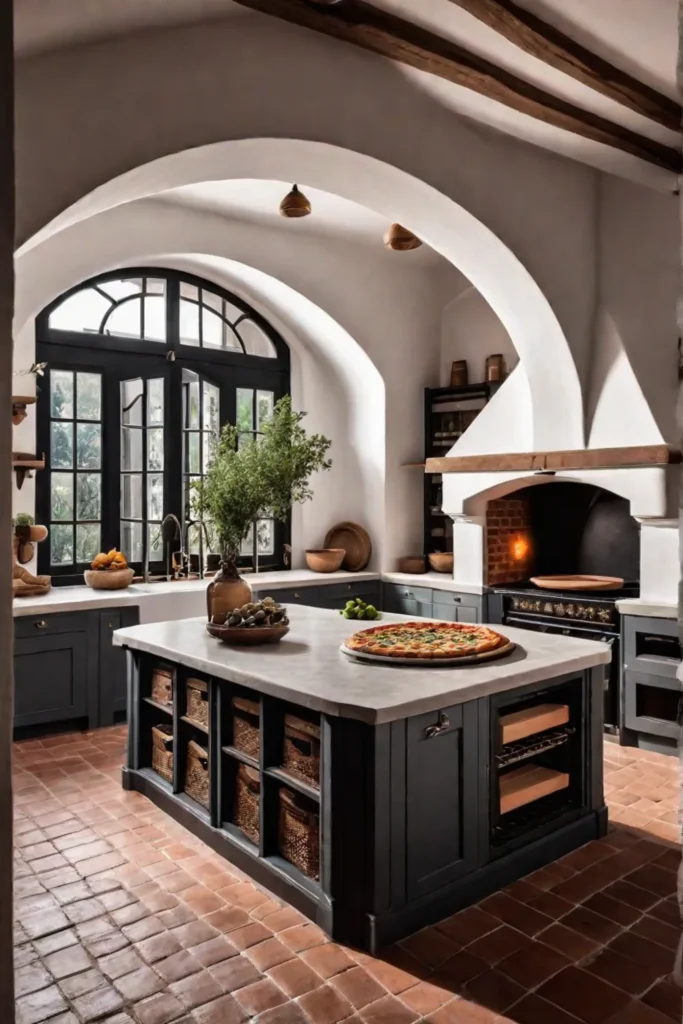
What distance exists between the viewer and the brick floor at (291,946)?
223cm

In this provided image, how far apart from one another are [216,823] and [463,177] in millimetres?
3402

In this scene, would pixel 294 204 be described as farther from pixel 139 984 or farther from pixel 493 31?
pixel 139 984

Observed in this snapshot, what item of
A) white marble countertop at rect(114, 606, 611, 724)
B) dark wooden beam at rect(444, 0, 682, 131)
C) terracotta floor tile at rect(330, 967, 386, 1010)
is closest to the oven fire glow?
white marble countertop at rect(114, 606, 611, 724)

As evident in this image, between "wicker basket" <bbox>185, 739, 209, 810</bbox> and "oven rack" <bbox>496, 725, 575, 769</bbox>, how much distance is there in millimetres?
1267

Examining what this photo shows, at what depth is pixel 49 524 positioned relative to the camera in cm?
550

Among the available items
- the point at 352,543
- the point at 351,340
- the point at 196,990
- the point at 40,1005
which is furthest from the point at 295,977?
the point at 351,340

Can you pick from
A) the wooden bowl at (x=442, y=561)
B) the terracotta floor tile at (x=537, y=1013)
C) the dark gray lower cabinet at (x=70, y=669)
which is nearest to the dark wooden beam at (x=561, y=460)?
the wooden bowl at (x=442, y=561)

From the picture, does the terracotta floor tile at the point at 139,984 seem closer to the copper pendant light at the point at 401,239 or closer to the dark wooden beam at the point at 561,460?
the dark wooden beam at the point at 561,460

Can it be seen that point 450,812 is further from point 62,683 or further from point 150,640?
point 62,683

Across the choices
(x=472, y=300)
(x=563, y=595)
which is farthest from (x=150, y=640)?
(x=472, y=300)

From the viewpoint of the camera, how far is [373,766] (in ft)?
8.28

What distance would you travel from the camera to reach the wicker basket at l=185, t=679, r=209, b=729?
338 cm

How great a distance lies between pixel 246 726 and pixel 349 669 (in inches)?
20.6

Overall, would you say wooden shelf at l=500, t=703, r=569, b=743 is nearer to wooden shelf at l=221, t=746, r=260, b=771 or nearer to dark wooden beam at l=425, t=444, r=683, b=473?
wooden shelf at l=221, t=746, r=260, b=771
